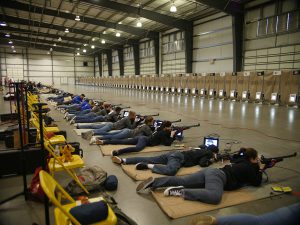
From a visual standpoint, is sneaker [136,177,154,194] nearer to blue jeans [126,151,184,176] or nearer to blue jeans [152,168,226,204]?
blue jeans [152,168,226,204]

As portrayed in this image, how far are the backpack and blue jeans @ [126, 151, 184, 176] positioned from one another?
1.09 metres

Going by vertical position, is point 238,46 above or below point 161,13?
below

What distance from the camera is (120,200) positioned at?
3.76 m

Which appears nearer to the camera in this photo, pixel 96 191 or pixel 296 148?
pixel 96 191

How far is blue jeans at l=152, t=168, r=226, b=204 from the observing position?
140 inches

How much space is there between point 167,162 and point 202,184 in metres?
1.25

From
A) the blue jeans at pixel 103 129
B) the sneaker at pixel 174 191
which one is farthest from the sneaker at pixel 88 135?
the sneaker at pixel 174 191

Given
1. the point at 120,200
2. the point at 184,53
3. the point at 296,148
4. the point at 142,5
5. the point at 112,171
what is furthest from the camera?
the point at 184,53

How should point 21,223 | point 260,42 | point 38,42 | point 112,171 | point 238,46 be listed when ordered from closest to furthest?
point 21,223
point 112,171
point 260,42
point 238,46
point 38,42

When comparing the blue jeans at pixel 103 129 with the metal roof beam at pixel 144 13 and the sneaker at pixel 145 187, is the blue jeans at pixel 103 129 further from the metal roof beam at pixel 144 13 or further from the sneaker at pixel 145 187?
the metal roof beam at pixel 144 13

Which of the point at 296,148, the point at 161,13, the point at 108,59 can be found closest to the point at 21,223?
the point at 296,148

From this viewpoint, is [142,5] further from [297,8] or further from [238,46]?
[297,8]

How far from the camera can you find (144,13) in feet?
69.8

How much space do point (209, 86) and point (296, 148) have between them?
15.4 meters
